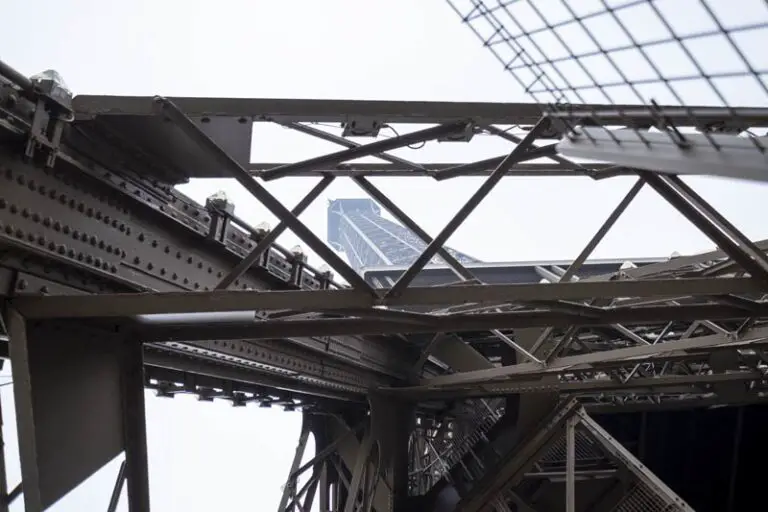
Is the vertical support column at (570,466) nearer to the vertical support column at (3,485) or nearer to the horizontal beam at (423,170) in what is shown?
the horizontal beam at (423,170)

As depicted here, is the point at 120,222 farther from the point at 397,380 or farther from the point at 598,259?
the point at 598,259

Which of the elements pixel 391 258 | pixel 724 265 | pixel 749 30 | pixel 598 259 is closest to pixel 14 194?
pixel 749 30

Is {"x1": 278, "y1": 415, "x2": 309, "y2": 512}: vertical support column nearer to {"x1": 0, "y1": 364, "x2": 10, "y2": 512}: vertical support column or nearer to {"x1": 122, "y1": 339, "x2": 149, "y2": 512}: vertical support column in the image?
{"x1": 122, "y1": 339, "x2": 149, "y2": 512}: vertical support column

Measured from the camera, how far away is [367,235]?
289ft

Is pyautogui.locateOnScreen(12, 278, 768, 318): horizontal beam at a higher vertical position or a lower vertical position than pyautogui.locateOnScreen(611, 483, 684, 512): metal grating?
higher

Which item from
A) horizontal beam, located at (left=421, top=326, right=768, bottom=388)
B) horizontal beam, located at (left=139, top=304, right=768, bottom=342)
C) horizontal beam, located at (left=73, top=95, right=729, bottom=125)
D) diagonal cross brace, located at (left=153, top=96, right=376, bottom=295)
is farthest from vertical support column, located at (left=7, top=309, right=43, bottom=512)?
horizontal beam, located at (left=421, top=326, right=768, bottom=388)

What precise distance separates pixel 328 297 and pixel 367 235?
82801 millimetres

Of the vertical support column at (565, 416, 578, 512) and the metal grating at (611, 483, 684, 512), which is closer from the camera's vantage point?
the vertical support column at (565, 416, 578, 512)

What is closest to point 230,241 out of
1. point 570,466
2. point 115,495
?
point 115,495

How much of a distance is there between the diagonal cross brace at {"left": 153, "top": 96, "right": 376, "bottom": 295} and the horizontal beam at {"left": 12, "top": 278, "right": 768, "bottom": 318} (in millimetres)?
243

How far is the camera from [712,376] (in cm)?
1179

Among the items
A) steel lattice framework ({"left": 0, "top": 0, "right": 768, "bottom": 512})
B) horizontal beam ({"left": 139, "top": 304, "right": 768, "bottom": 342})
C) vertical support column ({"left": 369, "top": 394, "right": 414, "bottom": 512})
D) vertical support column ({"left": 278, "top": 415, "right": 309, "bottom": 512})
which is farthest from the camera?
vertical support column ({"left": 278, "top": 415, "right": 309, "bottom": 512})

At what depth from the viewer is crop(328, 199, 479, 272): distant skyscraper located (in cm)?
7219

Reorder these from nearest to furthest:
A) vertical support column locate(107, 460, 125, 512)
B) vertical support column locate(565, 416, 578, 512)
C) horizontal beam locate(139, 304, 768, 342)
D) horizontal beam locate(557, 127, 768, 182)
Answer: horizontal beam locate(557, 127, 768, 182) < horizontal beam locate(139, 304, 768, 342) < vertical support column locate(107, 460, 125, 512) < vertical support column locate(565, 416, 578, 512)
